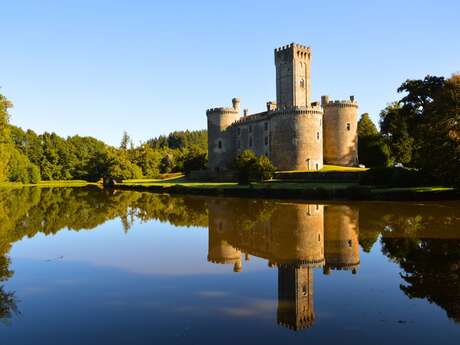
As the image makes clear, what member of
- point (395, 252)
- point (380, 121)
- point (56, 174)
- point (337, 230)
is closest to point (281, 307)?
point (395, 252)

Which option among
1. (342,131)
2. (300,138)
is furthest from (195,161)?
(342,131)

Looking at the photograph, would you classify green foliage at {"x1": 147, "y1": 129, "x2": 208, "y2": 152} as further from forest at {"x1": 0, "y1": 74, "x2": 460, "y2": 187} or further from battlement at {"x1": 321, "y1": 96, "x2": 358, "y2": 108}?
Result: battlement at {"x1": 321, "y1": 96, "x2": 358, "y2": 108}

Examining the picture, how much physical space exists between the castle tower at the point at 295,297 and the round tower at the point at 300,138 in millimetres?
37382

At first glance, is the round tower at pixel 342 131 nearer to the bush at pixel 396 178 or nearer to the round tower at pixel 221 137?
the round tower at pixel 221 137

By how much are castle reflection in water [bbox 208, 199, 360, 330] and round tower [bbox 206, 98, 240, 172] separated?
3817 centimetres

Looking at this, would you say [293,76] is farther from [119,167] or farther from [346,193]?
[119,167]

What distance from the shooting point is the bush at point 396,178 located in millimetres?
31094

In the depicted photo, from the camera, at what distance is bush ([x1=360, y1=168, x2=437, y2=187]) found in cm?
3109

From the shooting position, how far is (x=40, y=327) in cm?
681

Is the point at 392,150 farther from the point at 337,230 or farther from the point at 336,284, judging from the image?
the point at 336,284

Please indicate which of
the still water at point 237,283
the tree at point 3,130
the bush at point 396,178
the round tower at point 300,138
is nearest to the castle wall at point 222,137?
the round tower at point 300,138

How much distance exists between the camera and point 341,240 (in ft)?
44.8

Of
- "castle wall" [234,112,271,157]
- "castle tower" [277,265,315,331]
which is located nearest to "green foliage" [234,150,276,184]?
"castle wall" [234,112,271,157]

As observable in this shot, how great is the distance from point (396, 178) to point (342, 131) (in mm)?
19226
